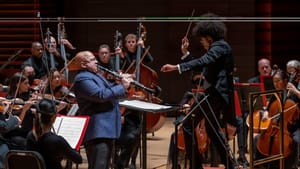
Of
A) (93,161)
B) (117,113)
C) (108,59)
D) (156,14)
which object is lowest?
(93,161)

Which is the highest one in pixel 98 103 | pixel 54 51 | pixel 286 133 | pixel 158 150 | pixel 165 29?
pixel 165 29

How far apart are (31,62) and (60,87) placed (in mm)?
1739

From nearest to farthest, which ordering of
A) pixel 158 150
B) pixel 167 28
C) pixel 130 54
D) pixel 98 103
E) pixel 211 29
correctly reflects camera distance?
pixel 98 103 → pixel 211 29 → pixel 130 54 → pixel 158 150 → pixel 167 28

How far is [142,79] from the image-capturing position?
24.3 feet

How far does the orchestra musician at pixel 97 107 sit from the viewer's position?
531 centimetres

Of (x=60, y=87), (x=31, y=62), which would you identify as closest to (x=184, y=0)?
(x=31, y=62)

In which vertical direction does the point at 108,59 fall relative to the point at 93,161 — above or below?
above

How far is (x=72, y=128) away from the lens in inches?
208

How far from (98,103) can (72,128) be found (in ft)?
1.00

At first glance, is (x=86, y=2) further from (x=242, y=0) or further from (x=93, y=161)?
(x=93, y=161)

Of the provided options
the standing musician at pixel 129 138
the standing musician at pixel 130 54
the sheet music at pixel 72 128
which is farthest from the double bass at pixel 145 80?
the sheet music at pixel 72 128

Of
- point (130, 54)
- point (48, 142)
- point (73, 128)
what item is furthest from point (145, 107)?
point (130, 54)

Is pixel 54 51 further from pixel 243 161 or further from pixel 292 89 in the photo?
pixel 292 89

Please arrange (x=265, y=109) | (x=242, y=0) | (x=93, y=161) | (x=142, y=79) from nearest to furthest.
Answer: (x=93, y=161) < (x=265, y=109) < (x=142, y=79) < (x=242, y=0)
